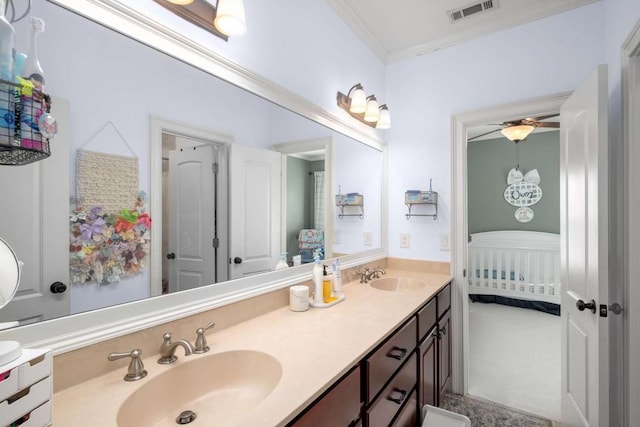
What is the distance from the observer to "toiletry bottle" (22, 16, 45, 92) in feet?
2.31

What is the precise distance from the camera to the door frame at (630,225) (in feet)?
4.50

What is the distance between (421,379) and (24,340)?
1686mm

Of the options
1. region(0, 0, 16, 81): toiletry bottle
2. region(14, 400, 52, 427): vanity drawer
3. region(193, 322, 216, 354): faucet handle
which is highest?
region(0, 0, 16, 81): toiletry bottle

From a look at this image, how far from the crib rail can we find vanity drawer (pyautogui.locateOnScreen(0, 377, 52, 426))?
196 inches

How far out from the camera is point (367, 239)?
246 centimetres

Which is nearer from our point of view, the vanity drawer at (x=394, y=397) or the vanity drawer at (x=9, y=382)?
the vanity drawer at (x=9, y=382)

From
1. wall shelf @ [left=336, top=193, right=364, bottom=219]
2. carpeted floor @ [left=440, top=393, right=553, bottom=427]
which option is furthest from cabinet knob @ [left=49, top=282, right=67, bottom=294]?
carpeted floor @ [left=440, top=393, right=553, bottom=427]

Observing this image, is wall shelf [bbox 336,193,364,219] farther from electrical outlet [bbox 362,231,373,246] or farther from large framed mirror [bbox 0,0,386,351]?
large framed mirror [bbox 0,0,386,351]

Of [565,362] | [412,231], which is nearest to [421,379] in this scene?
[565,362]

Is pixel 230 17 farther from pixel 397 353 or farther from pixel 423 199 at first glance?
pixel 423 199

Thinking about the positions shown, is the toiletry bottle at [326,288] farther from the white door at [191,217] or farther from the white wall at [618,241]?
the white wall at [618,241]

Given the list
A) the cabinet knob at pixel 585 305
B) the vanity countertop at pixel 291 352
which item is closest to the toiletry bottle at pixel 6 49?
the vanity countertop at pixel 291 352

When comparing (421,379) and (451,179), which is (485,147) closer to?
(451,179)

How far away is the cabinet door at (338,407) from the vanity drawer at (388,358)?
77 millimetres
